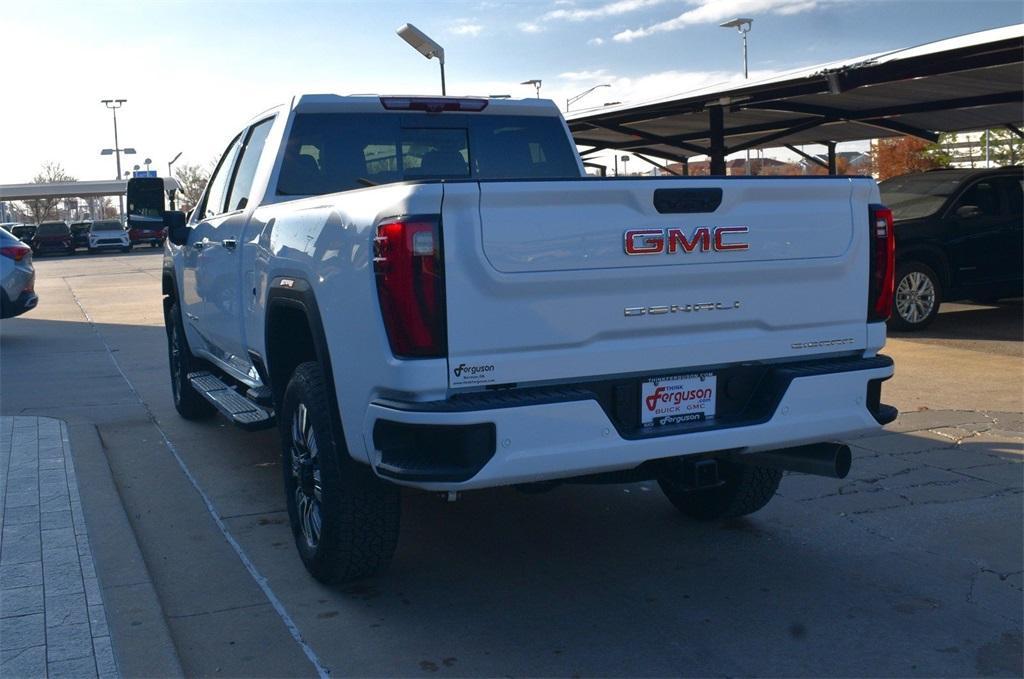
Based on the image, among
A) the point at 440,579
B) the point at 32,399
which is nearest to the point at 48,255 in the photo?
the point at 32,399

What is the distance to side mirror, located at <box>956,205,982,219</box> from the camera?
12.6 metres

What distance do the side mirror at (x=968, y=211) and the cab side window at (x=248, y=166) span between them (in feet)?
29.3

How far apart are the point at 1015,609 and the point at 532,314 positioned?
7.66 feet

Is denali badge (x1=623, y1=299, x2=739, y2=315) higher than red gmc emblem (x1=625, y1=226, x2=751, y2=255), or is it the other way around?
red gmc emblem (x1=625, y1=226, x2=751, y2=255)

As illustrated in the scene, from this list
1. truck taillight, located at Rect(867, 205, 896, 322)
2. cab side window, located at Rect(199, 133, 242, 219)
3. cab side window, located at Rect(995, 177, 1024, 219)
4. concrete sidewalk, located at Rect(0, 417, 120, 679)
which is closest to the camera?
concrete sidewalk, located at Rect(0, 417, 120, 679)

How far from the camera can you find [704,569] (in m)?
4.90

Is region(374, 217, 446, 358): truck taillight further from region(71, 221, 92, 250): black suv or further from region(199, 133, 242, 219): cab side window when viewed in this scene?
region(71, 221, 92, 250): black suv

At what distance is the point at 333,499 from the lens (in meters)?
4.35

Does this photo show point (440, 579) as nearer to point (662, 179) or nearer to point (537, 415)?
point (537, 415)

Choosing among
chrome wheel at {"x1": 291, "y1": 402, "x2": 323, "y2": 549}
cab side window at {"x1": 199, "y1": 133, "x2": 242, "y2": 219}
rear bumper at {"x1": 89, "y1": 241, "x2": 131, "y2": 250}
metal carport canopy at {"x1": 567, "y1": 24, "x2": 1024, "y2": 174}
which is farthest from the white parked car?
chrome wheel at {"x1": 291, "y1": 402, "x2": 323, "y2": 549}

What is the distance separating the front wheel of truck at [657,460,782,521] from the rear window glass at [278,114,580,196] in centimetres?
178

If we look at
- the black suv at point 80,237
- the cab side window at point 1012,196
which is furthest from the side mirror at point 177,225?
the black suv at point 80,237

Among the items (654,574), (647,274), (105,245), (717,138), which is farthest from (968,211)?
(105,245)

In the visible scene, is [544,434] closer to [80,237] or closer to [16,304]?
[16,304]
